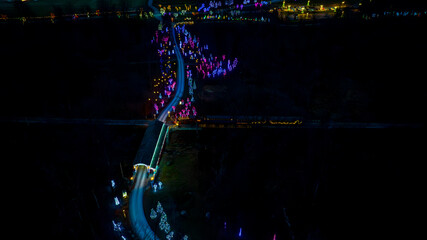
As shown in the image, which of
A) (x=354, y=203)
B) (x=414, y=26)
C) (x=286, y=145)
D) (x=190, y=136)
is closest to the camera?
(x=354, y=203)

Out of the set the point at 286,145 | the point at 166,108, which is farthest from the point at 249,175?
the point at 166,108

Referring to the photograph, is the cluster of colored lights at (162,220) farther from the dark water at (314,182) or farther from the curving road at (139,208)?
the dark water at (314,182)

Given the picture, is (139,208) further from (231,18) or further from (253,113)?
(231,18)

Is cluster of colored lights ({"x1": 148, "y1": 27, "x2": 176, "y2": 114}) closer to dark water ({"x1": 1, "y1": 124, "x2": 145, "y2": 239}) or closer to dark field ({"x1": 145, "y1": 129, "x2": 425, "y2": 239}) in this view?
dark water ({"x1": 1, "y1": 124, "x2": 145, "y2": 239})

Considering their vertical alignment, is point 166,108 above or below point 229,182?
above

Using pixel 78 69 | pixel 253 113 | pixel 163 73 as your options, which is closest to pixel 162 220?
pixel 253 113

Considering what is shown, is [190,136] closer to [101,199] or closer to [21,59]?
[101,199]
